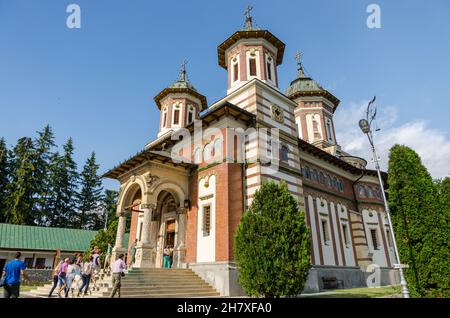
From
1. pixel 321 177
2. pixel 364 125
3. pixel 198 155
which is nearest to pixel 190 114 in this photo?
pixel 198 155

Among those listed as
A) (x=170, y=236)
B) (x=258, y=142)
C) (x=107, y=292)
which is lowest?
(x=107, y=292)

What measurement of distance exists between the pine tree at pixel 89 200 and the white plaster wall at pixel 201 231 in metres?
41.5

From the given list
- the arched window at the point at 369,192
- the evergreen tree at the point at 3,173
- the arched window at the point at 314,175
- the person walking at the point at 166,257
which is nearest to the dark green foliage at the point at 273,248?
the person walking at the point at 166,257

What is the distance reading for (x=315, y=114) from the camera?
30.0m

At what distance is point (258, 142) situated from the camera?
1638 centimetres

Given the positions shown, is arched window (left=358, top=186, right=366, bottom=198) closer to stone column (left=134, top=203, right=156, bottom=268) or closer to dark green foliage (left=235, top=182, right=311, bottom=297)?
dark green foliage (left=235, top=182, right=311, bottom=297)

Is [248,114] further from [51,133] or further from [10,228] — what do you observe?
[51,133]

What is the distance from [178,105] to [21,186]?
102 feet

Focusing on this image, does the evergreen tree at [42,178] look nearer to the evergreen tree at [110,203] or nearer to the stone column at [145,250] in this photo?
the evergreen tree at [110,203]

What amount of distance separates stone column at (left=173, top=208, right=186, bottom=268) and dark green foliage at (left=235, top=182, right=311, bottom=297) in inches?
212
